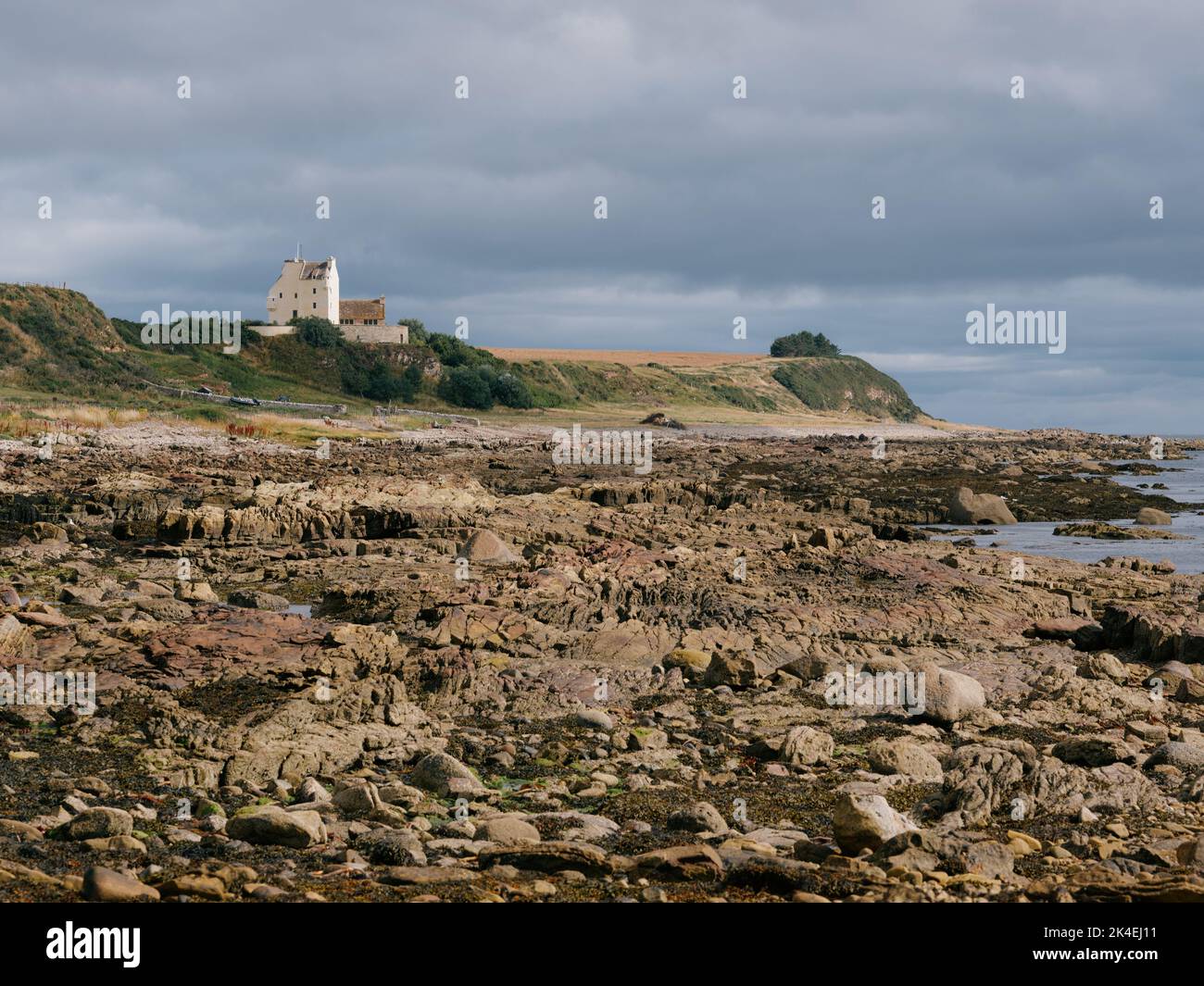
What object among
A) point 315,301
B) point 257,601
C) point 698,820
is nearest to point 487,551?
point 257,601

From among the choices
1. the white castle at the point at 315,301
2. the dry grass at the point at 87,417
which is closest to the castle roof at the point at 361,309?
the white castle at the point at 315,301

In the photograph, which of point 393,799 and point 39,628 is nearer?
point 393,799

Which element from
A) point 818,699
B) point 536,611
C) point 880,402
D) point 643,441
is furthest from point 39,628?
point 880,402

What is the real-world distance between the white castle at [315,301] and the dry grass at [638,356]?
24.8 meters

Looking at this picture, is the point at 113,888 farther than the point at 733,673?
No

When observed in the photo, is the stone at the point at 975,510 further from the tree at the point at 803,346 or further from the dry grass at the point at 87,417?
the tree at the point at 803,346

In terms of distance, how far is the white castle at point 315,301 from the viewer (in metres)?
Answer: 103

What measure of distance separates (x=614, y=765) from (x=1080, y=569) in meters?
14.4

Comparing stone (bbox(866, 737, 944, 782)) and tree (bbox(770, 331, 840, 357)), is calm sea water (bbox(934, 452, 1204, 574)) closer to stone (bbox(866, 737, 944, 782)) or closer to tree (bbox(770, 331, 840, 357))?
stone (bbox(866, 737, 944, 782))

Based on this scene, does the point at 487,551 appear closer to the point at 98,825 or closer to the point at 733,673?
the point at 733,673

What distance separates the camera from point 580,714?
11.5m

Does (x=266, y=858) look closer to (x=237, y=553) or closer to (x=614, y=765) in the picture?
(x=614, y=765)

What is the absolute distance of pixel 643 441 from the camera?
58.6 m

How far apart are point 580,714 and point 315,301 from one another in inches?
3781
